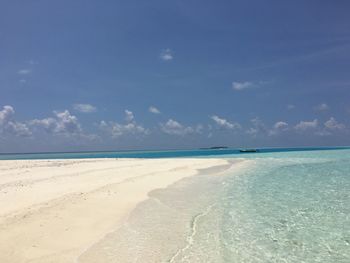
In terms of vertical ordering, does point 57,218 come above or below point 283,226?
above

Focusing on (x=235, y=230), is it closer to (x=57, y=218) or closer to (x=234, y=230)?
(x=234, y=230)

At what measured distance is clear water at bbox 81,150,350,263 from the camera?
753 centimetres

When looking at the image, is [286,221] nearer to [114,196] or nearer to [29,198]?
[114,196]

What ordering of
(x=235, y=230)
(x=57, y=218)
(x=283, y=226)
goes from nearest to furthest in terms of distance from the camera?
(x=235, y=230), (x=283, y=226), (x=57, y=218)

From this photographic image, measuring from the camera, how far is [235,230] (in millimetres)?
9781

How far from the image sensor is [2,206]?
38.9 feet

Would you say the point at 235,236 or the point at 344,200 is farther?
the point at 344,200

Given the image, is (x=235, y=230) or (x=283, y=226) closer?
(x=235, y=230)

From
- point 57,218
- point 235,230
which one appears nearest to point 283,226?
point 235,230

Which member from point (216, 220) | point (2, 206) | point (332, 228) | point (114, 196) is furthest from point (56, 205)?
point (332, 228)

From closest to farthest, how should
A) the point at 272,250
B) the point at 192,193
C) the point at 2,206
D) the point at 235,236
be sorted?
the point at 272,250 < the point at 235,236 < the point at 2,206 < the point at 192,193

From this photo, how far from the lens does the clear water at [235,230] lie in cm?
753

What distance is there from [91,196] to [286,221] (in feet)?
26.5

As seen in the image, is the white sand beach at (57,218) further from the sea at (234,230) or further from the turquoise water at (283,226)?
the turquoise water at (283,226)
